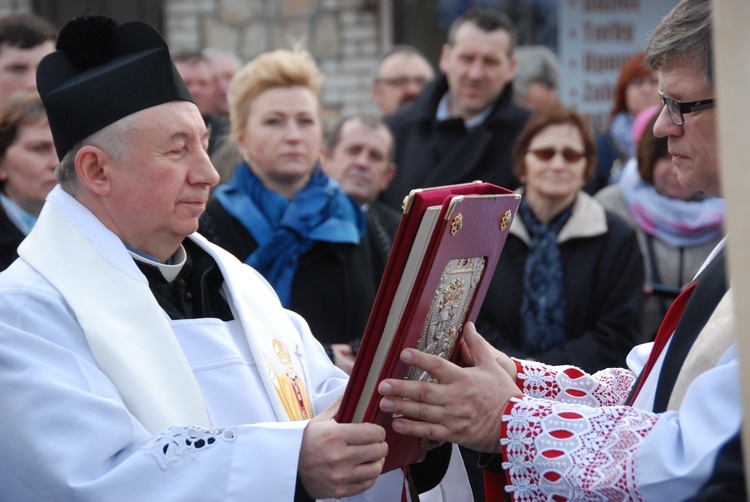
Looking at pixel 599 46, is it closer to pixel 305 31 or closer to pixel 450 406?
pixel 305 31

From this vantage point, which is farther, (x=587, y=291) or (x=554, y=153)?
(x=554, y=153)

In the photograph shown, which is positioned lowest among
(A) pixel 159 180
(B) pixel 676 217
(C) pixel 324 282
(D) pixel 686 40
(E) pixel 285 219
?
(C) pixel 324 282

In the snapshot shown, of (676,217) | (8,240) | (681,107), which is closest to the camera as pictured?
(681,107)

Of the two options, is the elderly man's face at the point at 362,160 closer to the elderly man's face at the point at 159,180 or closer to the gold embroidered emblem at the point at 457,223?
the elderly man's face at the point at 159,180

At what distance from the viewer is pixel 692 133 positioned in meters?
2.54

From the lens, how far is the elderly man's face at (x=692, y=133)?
2.51 metres

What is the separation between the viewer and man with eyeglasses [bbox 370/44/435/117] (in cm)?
772

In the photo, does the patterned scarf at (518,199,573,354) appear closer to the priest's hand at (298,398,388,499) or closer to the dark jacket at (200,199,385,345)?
the dark jacket at (200,199,385,345)

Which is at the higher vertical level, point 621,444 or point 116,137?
point 116,137

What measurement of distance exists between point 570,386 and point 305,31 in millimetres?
7785

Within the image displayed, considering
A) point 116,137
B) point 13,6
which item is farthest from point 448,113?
point 13,6

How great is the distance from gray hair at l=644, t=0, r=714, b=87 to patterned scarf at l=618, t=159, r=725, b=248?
110 inches

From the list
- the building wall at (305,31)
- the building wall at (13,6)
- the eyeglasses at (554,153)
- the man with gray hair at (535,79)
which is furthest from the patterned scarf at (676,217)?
the building wall at (13,6)

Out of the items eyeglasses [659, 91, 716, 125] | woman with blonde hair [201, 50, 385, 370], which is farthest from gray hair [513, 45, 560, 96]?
eyeglasses [659, 91, 716, 125]
